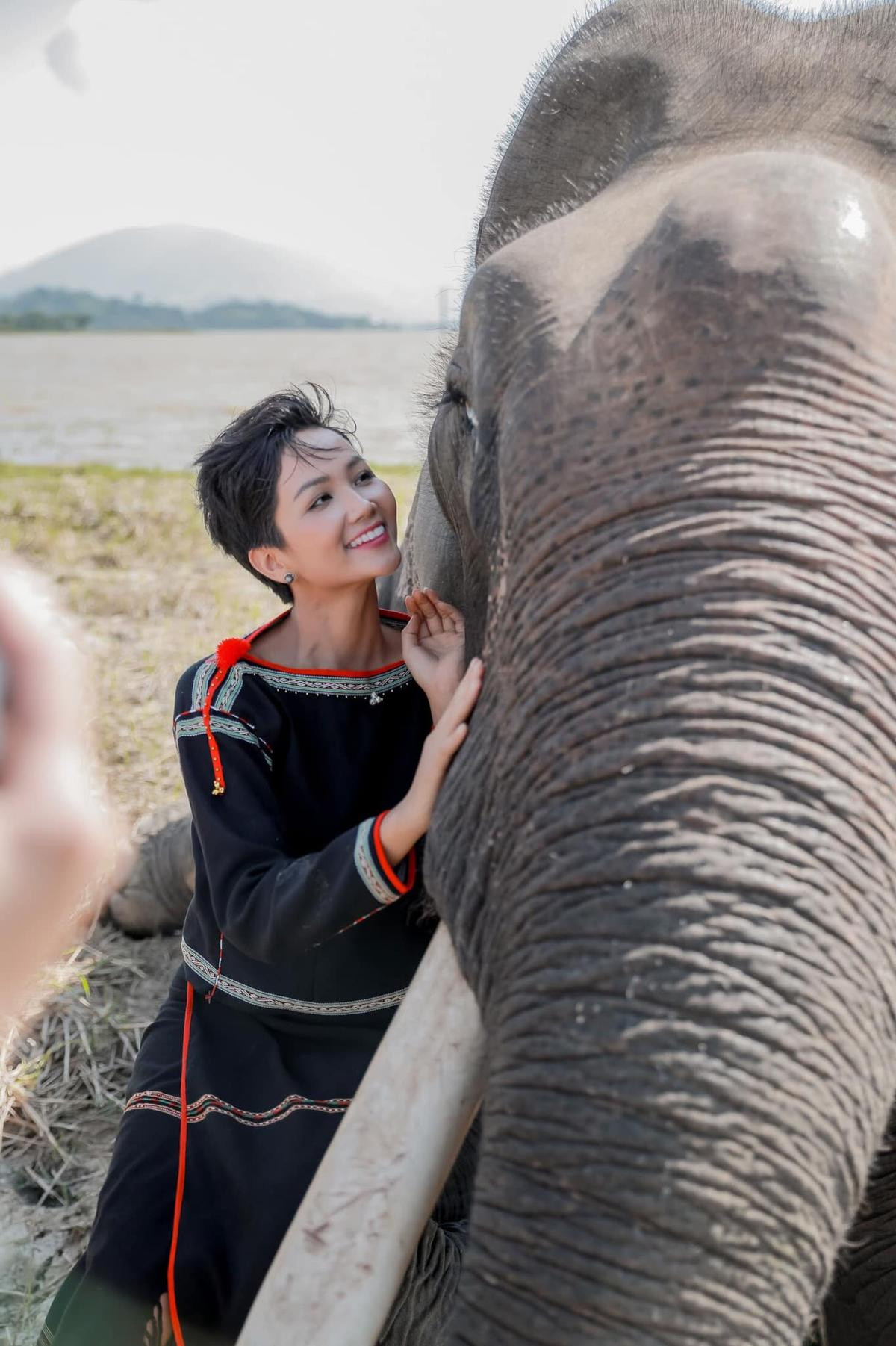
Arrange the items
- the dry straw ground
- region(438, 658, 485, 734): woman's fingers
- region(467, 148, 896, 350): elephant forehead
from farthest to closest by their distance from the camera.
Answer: the dry straw ground
region(438, 658, 485, 734): woman's fingers
region(467, 148, 896, 350): elephant forehead

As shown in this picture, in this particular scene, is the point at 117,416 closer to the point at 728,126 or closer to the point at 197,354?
the point at 728,126

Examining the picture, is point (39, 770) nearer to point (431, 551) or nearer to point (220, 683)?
point (220, 683)

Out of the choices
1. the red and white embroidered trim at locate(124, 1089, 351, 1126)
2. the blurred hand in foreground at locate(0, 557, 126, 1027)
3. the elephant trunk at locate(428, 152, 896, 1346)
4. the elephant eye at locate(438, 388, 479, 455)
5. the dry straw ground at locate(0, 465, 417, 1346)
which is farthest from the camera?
the dry straw ground at locate(0, 465, 417, 1346)

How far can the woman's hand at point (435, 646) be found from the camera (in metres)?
2.04

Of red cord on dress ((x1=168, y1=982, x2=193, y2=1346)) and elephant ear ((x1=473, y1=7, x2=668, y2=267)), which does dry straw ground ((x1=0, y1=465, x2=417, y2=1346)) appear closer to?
red cord on dress ((x1=168, y1=982, x2=193, y2=1346))

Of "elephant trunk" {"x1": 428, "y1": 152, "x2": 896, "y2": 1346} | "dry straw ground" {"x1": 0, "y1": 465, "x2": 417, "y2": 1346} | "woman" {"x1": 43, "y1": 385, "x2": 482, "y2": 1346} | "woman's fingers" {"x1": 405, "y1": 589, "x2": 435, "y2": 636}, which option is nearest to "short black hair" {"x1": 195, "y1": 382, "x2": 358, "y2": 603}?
"woman" {"x1": 43, "y1": 385, "x2": 482, "y2": 1346}

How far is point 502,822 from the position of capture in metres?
1.49

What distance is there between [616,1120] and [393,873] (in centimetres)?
75

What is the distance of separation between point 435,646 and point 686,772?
0.93 meters

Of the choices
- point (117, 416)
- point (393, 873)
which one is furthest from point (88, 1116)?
point (117, 416)

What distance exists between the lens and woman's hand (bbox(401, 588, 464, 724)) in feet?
6.69

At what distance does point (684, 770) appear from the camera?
1.29 meters

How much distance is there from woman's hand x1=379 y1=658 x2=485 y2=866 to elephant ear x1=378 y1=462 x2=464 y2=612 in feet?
1.78

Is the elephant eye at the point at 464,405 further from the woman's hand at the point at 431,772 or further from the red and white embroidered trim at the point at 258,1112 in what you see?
the red and white embroidered trim at the point at 258,1112
